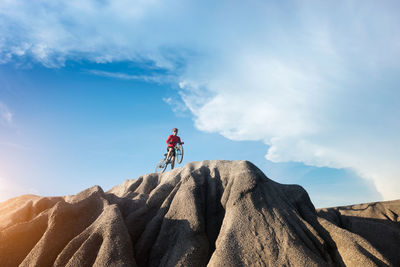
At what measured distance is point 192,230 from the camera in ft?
37.4

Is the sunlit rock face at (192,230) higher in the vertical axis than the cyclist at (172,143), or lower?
lower

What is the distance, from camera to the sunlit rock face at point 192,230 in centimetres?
1010

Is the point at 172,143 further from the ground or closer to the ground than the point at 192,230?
further from the ground

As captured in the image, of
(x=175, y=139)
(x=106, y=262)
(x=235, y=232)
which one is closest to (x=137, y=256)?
(x=106, y=262)

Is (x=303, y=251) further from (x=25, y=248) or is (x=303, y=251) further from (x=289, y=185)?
(x=25, y=248)

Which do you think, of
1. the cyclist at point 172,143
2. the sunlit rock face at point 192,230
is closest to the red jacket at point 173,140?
the cyclist at point 172,143

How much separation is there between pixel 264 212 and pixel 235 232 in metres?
1.92

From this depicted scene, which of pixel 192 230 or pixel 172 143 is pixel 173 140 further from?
pixel 192 230

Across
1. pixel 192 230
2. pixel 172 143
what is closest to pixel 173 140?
pixel 172 143

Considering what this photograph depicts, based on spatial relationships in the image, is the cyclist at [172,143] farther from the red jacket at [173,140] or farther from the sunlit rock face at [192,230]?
the sunlit rock face at [192,230]

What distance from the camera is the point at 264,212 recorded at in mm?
12109

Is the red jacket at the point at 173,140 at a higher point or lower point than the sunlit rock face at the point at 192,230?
higher

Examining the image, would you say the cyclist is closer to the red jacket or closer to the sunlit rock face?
the red jacket

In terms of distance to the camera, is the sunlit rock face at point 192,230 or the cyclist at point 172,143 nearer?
the sunlit rock face at point 192,230
